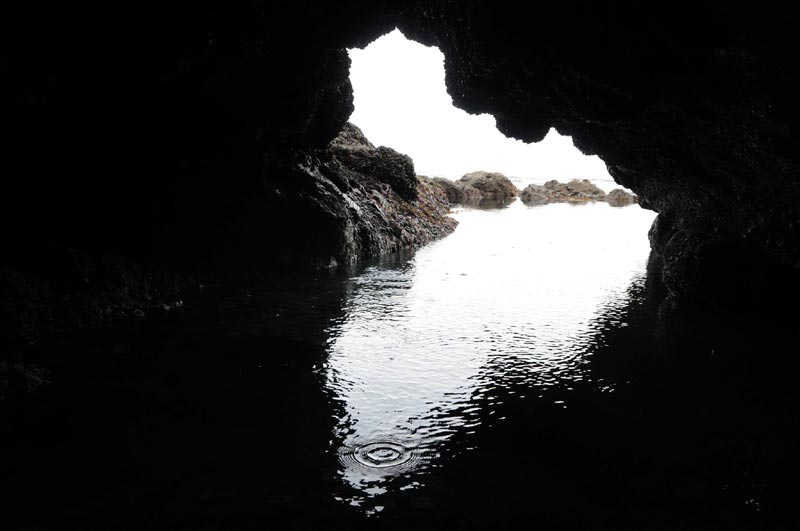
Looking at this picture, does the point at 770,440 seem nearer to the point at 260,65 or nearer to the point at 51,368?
the point at 51,368

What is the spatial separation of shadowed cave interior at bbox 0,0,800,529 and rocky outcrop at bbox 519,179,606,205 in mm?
50940

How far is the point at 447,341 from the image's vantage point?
11.1m

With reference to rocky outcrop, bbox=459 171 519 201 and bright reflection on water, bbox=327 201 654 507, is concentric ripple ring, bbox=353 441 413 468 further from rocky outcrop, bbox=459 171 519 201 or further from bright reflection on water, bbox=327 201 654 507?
rocky outcrop, bbox=459 171 519 201

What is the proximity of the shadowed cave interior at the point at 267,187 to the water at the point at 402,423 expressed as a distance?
2.5 inches

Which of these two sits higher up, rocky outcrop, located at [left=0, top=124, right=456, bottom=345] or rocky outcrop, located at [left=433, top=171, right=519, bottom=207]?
rocky outcrop, located at [left=433, top=171, right=519, bottom=207]

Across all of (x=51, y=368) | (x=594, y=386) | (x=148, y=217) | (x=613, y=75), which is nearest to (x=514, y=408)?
(x=594, y=386)

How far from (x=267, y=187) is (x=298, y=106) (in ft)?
8.07

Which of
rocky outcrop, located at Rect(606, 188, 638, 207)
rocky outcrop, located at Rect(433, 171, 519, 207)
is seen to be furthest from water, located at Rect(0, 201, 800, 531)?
rocky outcrop, located at Rect(606, 188, 638, 207)

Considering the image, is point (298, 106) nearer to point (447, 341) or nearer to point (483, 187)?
point (447, 341)

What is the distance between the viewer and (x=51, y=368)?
852 cm

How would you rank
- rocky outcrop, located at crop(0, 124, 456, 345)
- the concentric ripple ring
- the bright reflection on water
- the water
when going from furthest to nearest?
rocky outcrop, located at crop(0, 124, 456, 345), the bright reflection on water, the concentric ripple ring, the water

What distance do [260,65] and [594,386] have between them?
1014cm

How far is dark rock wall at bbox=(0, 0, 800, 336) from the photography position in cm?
824

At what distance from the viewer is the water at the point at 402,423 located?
553cm
